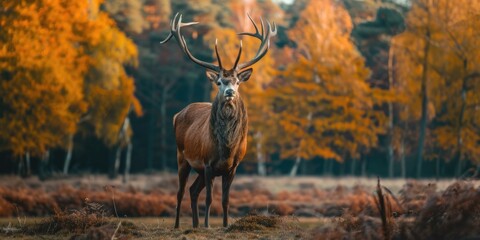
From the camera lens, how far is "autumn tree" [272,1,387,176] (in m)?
42.2

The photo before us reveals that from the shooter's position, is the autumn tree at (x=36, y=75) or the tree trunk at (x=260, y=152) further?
the tree trunk at (x=260, y=152)

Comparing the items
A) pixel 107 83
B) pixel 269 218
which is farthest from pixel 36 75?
pixel 269 218

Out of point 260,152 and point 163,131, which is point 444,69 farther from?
point 163,131

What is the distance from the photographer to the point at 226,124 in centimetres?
1312

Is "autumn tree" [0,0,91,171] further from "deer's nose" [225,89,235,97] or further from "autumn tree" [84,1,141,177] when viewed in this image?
"deer's nose" [225,89,235,97]

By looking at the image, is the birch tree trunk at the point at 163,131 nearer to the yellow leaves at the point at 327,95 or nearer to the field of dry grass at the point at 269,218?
the yellow leaves at the point at 327,95

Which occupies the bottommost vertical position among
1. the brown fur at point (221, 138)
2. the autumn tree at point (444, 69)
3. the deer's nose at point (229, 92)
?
the brown fur at point (221, 138)

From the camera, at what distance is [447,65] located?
37.7m

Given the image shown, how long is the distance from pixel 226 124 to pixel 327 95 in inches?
1169

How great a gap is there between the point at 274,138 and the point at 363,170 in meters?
5.98

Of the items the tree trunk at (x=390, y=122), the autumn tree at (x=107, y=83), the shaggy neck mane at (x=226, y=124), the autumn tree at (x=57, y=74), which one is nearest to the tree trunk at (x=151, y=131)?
the autumn tree at (x=107, y=83)

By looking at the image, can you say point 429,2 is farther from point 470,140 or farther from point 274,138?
point 274,138

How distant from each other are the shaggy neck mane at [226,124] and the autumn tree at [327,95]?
29.0 meters

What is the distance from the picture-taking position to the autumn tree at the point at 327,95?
42.2 m
